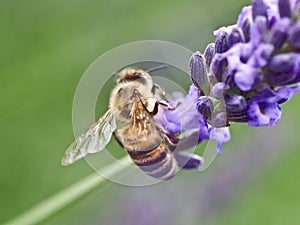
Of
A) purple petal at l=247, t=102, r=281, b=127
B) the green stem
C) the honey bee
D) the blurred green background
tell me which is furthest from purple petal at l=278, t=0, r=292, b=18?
the blurred green background

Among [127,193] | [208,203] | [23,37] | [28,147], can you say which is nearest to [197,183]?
[208,203]

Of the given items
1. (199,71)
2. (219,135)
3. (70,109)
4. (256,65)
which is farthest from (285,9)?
(70,109)

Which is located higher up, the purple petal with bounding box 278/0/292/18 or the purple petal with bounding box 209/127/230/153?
the purple petal with bounding box 278/0/292/18

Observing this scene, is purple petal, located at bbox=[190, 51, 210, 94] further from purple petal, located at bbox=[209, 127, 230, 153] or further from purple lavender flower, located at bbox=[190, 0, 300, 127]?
purple petal, located at bbox=[209, 127, 230, 153]

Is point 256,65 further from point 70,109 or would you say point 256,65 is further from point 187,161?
point 70,109

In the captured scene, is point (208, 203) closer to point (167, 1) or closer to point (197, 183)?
point (197, 183)
